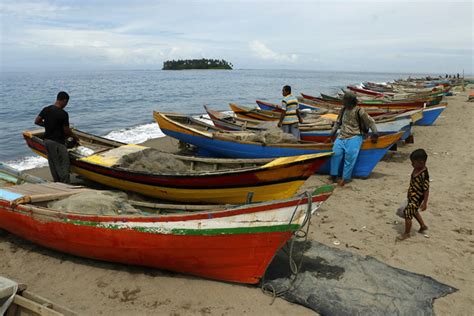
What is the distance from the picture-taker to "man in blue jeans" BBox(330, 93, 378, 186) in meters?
6.82

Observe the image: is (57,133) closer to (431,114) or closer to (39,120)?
(39,120)

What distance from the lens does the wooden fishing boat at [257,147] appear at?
297 inches

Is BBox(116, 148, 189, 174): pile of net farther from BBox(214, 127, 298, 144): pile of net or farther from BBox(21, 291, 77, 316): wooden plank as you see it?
BBox(21, 291, 77, 316): wooden plank

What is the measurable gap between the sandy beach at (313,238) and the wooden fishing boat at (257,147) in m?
0.68

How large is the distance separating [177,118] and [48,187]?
5.72m

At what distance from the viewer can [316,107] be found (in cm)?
1648

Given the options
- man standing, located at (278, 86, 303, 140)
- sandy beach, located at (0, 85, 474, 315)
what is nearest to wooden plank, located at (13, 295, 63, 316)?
sandy beach, located at (0, 85, 474, 315)

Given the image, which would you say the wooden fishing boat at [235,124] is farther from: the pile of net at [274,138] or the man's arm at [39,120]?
the man's arm at [39,120]

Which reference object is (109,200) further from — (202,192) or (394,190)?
(394,190)

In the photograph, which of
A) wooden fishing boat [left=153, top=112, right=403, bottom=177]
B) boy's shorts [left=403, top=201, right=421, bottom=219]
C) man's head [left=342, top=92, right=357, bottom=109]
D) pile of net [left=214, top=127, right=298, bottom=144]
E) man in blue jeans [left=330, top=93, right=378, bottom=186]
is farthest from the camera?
pile of net [left=214, top=127, right=298, bottom=144]

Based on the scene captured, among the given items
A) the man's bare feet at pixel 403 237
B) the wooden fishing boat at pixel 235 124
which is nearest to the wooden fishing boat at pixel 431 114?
the wooden fishing boat at pixel 235 124

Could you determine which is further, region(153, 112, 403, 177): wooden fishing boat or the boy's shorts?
region(153, 112, 403, 177): wooden fishing boat

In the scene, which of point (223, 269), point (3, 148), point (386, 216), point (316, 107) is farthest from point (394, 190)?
Result: point (3, 148)

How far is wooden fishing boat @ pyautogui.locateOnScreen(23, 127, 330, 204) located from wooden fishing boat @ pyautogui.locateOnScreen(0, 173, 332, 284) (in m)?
1.02
